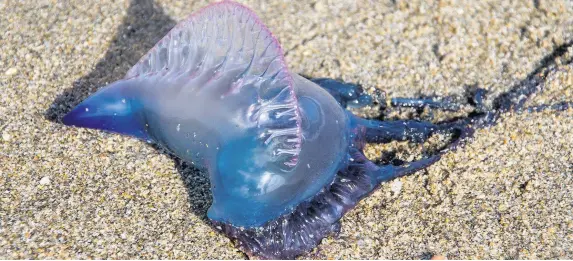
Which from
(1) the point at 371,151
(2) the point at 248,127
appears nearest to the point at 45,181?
(2) the point at 248,127

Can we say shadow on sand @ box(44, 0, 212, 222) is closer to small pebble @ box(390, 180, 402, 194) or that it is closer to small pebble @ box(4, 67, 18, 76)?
small pebble @ box(4, 67, 18, 76)

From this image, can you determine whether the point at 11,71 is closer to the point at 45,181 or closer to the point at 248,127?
the point at 45,181

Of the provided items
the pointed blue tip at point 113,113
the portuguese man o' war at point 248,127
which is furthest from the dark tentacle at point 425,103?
the pointed blue tip at point 113,113

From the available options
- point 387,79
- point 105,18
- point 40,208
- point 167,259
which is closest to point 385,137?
point 387,79

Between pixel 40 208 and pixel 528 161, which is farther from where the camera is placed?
pixel 528 161

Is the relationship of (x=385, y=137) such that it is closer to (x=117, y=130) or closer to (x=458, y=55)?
(x=458, y=55)

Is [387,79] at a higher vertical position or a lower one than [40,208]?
higher

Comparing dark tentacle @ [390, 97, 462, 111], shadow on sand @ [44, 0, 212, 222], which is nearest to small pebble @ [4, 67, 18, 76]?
shadow on sand @ [44, 0, 212, 222]
